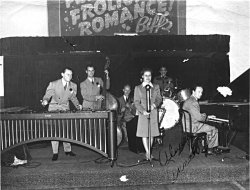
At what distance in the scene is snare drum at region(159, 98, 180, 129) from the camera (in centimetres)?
639

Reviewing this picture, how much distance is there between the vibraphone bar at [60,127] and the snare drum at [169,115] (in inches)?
72.7

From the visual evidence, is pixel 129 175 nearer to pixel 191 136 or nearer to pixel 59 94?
pixel 191 136

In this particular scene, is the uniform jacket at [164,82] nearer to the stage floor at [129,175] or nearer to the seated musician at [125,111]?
the seated musician at [125,111]

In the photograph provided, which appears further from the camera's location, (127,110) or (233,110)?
(127,110)

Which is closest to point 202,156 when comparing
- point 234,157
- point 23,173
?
point 234,157

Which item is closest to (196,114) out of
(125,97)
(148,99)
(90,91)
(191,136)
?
(191,136)

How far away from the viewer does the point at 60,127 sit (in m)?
4.81

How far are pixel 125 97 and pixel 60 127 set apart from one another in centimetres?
245

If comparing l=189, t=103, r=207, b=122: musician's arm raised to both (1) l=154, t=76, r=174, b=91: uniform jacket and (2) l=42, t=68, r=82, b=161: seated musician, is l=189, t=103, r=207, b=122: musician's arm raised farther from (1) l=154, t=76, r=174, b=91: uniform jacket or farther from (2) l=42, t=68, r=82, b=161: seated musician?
(1) l=154, t=76, r=174, b=91: uniform jacket

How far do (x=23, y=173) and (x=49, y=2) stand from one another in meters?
2.58

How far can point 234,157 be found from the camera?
17.6ft

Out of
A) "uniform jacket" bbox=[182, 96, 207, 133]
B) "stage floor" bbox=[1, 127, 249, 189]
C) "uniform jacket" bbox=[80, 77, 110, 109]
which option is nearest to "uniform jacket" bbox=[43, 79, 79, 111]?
"uniform jacket" bbox=[80, 77, 110, 109]

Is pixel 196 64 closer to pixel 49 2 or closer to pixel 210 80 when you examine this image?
pixel 210 80

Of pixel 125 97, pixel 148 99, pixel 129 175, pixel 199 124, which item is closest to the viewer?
pixel 129 175
